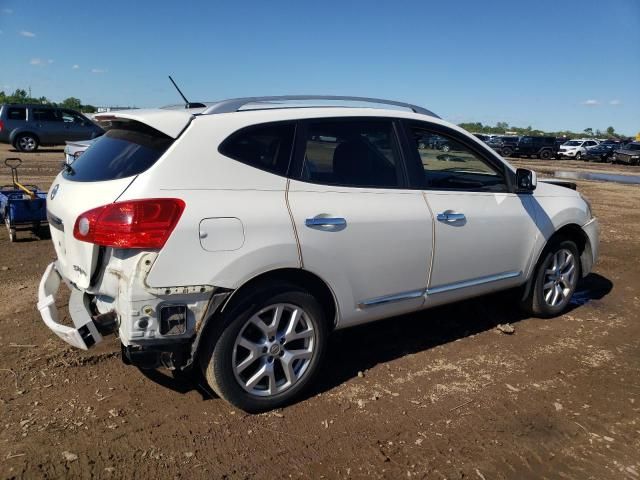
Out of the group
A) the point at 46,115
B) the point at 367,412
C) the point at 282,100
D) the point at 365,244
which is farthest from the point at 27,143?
the point at 367,412

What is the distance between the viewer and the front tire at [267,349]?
10.3ft

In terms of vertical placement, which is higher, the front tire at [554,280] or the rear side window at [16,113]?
the rear side window at [16,113]

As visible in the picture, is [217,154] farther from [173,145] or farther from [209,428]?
[209,428]

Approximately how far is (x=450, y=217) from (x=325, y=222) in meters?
1.15

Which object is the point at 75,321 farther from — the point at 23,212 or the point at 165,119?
the point at 23,212

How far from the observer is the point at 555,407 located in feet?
11.7

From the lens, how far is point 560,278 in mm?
5180

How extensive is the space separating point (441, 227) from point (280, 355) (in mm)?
1509

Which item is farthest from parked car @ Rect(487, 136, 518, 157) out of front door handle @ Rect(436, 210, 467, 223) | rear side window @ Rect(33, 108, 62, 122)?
front door handle @ Rect(436, 210, 467, 223)

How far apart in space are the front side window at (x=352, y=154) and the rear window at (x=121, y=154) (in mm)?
911

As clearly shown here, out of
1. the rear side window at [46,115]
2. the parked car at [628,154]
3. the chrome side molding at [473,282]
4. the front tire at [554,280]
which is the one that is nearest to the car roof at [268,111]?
the chrome side molding at [473,282]

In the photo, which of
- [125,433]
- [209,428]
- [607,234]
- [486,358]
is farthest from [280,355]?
[607,234]

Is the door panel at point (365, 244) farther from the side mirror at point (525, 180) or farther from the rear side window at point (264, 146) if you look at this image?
the side mirror at point (525, 180)

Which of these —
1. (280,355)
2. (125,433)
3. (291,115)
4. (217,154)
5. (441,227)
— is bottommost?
(125,433)
